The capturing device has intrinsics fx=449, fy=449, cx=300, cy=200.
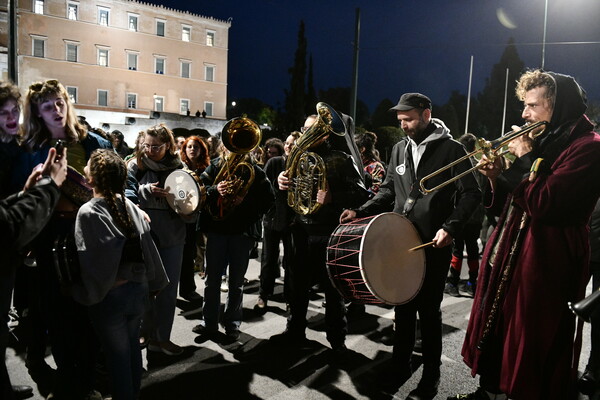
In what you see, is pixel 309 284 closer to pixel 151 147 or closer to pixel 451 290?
pixel 151 147

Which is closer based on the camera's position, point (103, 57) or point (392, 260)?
point (392, 260)

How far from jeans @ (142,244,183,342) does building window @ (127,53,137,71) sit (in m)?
42.0

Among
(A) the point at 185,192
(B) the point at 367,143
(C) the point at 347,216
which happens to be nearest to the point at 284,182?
(C) the point at 347,216

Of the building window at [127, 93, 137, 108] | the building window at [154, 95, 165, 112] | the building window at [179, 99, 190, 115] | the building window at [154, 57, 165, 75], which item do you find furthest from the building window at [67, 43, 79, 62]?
the building window at [179, 99, 190, 115]

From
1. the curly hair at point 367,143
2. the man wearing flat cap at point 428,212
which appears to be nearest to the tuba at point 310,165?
the man wearing flat cap at point 428,212

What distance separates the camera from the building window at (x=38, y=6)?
123 feet

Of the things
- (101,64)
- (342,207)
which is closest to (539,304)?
(342,207)

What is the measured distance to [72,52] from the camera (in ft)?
128

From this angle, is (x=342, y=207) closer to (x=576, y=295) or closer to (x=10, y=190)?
(x=576, y=295)

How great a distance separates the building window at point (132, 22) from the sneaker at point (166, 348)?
141ft

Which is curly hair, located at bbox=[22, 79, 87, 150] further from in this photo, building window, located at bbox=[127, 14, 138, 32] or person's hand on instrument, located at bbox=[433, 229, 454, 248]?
building window, located at bbox=[127, 14, 138, 32]

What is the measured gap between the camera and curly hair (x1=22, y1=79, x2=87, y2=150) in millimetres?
3281

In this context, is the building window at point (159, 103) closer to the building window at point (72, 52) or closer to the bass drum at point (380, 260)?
the building window at point (72, 52)

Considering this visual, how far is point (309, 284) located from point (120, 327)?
6.77 feet
